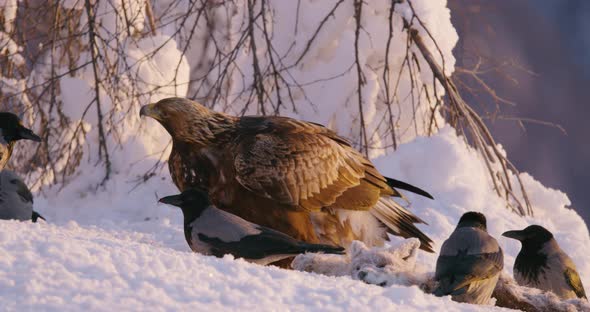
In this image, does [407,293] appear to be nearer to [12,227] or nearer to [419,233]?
[12,227]

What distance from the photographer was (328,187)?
4.88 metres

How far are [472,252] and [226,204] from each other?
51.1 inches

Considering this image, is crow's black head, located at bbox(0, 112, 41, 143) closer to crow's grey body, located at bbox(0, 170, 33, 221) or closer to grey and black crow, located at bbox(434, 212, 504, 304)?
crow's grey body, located at bbox(0, 170, 33, 221)

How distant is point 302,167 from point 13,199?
1.59 meters

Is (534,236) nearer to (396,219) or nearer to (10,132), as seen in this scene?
(396,219)

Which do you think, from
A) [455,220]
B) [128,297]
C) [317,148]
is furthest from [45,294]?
[455,220]

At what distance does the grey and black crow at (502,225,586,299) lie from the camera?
519 cm

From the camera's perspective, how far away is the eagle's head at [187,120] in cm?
465

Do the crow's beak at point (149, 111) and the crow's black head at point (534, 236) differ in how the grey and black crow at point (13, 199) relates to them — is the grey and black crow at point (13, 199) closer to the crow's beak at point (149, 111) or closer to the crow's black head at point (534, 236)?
the crow's beak at point (149, 111)

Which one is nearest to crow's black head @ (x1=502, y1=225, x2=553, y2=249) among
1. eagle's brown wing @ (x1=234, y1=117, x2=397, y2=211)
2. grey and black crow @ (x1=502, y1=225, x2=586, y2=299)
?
grey and black crow @ (x1=502, y1=225, x2=586, y2=299)

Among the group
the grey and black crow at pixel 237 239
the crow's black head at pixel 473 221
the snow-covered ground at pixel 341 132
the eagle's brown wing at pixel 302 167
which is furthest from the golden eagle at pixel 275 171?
the crow's black head at pixel 473 221

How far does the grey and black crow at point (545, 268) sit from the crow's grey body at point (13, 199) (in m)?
2.89

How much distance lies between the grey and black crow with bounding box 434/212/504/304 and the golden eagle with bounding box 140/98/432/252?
34.7 inches

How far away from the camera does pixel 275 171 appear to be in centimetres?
462
